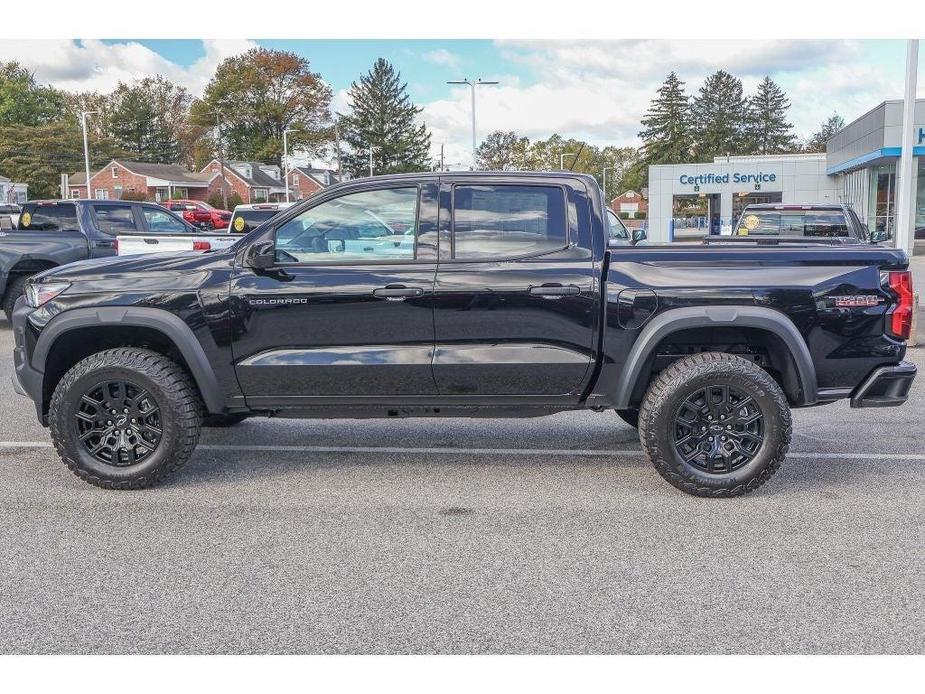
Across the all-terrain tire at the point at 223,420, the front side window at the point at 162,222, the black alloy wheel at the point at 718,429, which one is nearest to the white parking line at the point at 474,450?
the all-terrain tire at the point at 223,420

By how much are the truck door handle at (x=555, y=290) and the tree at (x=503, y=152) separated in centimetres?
7692

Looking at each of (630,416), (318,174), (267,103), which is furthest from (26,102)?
(630,416)

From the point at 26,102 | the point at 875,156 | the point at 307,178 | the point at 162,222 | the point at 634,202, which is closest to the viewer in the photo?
the point at 162,222

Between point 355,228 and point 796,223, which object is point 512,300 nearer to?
point 355,228

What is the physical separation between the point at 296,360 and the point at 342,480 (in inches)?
33.1

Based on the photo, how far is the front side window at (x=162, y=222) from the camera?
15.1 metres

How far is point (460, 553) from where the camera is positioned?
4.37 m

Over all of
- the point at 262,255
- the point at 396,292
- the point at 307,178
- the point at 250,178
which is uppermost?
the point at 307,178

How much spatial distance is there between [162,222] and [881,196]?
28556 millimetres

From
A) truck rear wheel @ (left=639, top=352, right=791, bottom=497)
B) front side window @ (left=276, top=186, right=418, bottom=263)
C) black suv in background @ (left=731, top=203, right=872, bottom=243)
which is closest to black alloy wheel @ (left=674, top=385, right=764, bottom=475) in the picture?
truck rear wheel @ (left=639, top=352, right=791, bottom=497)

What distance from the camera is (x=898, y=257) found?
16.9 ft

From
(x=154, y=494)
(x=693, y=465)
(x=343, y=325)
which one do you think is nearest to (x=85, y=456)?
(x=154, y=494)

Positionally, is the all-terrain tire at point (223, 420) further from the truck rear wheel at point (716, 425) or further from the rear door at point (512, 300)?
the truck rear wheel at point (716, 425)

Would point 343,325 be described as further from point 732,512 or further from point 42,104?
point 42,104
